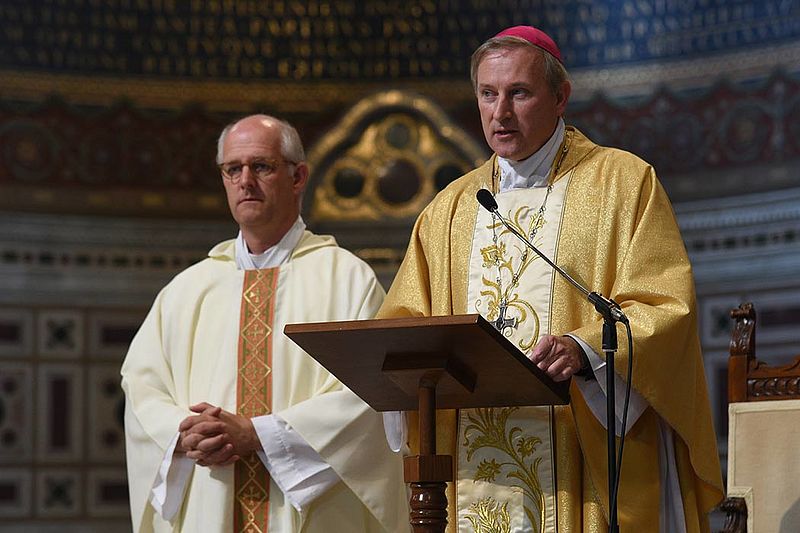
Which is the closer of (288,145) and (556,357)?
(556,357)

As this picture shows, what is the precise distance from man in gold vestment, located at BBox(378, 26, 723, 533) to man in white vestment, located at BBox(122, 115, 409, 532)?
72 cm

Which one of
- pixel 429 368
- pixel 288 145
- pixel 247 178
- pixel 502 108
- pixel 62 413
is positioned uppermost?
pixel 288 145

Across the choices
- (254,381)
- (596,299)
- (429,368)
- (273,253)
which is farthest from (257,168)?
(596,299)

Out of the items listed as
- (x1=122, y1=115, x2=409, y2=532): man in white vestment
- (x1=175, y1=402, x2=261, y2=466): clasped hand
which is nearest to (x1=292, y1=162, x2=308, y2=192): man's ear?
(x1=122, y1=115, x2=409, y2=532): man in white vestment

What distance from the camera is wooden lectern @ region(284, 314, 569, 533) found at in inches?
123

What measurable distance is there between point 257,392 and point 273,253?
507mm

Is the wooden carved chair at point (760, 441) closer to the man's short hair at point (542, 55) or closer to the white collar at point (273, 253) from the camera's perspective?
the man's short hair at point (542, 55)

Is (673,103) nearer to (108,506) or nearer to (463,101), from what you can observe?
(463,101)

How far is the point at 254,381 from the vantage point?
464 cm

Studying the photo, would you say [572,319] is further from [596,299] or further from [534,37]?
[534,37]

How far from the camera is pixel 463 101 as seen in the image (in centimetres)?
871

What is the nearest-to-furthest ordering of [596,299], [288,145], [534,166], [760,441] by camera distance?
[596,299] → [534,166] → [760,441] → [288,145]

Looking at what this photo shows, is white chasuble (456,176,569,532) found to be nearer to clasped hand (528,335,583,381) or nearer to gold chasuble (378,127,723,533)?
gold chasuble (378,127,723,533)

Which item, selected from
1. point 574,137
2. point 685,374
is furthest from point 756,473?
point 574,137
